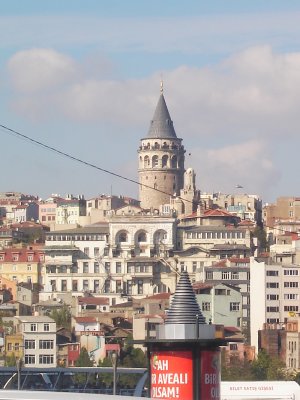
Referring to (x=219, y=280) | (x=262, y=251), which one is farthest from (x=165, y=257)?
(x=219, y=280)

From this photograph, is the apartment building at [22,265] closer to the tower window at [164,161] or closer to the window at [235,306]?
the tower window at [164,161]

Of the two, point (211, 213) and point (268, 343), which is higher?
point (211, 213)

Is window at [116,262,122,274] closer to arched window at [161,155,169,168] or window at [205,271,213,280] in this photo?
window at [205,271,213,280]

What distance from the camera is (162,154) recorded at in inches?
6211

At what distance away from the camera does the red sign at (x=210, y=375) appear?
15.4m

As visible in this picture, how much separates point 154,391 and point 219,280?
9167cm

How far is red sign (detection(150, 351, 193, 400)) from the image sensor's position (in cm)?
1530

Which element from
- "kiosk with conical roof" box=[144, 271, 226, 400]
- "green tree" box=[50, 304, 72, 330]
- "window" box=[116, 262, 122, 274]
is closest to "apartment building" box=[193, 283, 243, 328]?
"green tree" box=[50, 304, 72, 330]

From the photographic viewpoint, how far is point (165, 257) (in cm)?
12619

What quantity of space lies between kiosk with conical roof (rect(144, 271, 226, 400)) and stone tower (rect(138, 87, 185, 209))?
461ft

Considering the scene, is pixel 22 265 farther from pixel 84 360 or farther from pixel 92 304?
pixel 84 360

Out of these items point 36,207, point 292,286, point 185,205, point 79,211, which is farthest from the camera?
point 36,207

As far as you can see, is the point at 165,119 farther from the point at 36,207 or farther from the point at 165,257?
the point at 165,257

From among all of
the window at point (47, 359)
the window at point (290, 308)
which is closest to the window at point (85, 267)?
the window at point (290, 308)
